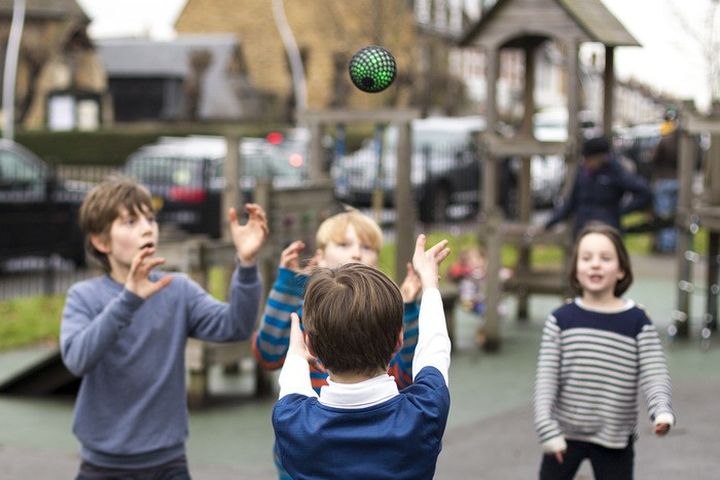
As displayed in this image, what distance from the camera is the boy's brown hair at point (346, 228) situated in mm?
4402

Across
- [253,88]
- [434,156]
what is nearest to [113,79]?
[253,88]

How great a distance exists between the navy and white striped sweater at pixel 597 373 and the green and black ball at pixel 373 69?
1.44 m

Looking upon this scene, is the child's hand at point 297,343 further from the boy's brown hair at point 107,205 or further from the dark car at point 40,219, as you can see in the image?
the dark car at point 40,219

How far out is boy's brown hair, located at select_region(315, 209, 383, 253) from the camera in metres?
4.40

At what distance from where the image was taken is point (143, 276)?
399 cm

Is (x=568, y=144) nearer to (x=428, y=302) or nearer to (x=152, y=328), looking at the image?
(x=152, y=328)

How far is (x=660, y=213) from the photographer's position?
14180 millimetres

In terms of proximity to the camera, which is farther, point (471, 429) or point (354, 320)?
point (471, 429)

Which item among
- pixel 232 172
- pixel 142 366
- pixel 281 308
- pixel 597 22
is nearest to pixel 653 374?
pixel 281 308

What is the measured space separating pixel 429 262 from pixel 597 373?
4.86 ft

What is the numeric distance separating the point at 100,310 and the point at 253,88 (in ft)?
172

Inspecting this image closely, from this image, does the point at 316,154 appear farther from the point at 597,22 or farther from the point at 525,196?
the point at 525,196

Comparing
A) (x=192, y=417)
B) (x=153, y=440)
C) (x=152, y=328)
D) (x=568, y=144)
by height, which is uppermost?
(x=568, y=144)

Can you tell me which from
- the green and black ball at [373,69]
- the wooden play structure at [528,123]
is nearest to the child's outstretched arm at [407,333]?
the green and black ball at [373,69]
